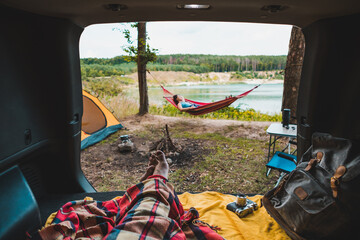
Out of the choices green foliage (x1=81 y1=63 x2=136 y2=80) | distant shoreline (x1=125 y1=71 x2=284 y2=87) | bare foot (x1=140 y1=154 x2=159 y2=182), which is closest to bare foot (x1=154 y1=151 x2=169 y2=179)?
bare foot (x1=140 y1=154 x2=159 y2=182)

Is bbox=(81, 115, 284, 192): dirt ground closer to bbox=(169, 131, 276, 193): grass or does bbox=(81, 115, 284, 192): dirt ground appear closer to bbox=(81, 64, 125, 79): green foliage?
bbox=(169, 131, 276, 193): grass

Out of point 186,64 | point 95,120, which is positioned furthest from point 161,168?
point 186,64

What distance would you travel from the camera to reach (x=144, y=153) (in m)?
2.95

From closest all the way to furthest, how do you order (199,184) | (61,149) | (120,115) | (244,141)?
1. (61,149)
2. (199,184)
3. (244,141)
4. (120,115)

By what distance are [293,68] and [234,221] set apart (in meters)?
Result: 2.86

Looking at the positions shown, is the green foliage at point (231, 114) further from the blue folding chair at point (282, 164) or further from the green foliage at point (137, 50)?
the blue folding chair at point (282, 164)

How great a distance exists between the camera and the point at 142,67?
4543 millimetres

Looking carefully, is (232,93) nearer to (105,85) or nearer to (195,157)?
(195,157)

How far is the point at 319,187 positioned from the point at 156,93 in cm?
627

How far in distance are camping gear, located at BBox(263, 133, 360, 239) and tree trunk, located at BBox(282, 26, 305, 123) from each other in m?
2.40

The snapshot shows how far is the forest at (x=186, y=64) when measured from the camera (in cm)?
625

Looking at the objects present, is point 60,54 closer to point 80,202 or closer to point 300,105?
point 80,202

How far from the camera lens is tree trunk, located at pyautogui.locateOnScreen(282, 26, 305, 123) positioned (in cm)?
A: 313

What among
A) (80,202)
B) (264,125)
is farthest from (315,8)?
(264,125)
